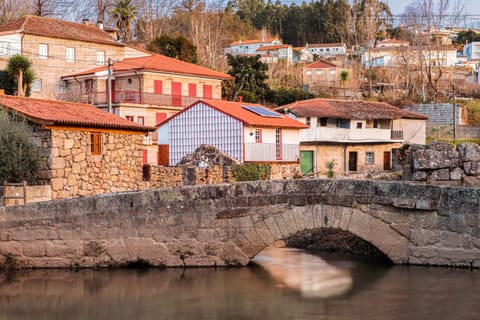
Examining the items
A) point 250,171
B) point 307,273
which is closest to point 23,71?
point 250,171

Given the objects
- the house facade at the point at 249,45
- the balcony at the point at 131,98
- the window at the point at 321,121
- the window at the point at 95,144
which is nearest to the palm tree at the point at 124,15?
the balcony at the point at 131,98

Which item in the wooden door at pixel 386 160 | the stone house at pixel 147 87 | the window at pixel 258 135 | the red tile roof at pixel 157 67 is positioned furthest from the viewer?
the wooden door at pixel 386 160

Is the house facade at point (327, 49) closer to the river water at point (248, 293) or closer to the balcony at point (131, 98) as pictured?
the balcony at point (131, 98)

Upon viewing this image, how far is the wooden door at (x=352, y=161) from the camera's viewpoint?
4244 centimetres

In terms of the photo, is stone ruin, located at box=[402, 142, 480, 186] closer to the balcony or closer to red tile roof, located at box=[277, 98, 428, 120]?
red tile roof, located at box=[277, 98, 428, 120]

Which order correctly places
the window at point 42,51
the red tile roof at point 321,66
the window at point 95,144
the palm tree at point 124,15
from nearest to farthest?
the window at point 95,144
the window at point 42,51
the palm tree at point 124,15
the red tile roof at point 321,66

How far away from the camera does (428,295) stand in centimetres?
1076

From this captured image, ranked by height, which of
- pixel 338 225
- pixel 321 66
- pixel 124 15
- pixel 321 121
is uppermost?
pixel 124 15

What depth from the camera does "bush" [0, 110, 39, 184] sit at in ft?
59.5

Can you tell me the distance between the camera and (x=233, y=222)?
12.1 metres

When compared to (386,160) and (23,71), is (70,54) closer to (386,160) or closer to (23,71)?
(23,71)

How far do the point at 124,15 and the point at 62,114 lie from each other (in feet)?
124

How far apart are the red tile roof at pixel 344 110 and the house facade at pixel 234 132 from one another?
412 cm

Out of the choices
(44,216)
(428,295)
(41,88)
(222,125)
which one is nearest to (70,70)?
(41,88)
